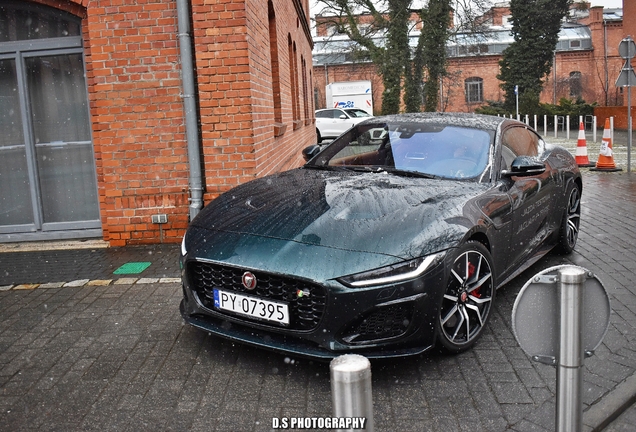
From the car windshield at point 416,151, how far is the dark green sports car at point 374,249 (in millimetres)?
15

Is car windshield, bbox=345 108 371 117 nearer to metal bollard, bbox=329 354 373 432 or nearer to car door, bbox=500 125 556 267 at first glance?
car door, bbox=500 125 556 267

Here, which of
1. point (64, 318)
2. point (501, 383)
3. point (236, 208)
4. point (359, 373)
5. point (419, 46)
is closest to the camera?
point (359, 373)

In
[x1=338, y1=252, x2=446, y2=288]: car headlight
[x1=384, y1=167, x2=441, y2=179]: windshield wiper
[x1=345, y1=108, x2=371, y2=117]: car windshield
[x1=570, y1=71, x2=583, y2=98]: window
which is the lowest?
[x1=338, y1=252, x2=446, y2=288]: car headlight

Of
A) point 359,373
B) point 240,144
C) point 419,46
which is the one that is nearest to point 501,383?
point 359,373

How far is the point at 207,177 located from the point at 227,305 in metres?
3.63

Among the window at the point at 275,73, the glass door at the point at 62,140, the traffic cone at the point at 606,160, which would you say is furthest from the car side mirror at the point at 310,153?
the traffic cone at the point at 606,160

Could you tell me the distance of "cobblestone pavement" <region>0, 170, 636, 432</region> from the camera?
3076mm

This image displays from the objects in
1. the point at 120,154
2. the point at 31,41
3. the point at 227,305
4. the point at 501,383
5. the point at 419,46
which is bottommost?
the point at 501,383

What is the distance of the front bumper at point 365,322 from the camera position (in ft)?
10.8

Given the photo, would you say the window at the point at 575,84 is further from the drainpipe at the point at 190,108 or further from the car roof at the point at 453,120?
the car roof at the point at 453,120

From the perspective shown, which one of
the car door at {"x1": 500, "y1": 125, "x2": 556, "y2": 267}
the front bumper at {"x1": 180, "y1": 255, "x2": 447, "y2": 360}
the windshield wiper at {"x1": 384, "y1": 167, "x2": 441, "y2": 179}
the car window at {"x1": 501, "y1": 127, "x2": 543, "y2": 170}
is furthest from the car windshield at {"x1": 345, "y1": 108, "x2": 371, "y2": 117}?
the front bumper at {"x1": 180, "y1": 255, "x2": 447, "y2": 360}

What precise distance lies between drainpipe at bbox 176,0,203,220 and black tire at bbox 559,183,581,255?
12.3 ft

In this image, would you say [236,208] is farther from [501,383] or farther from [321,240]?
[501,383]

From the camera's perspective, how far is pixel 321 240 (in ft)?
11.5
